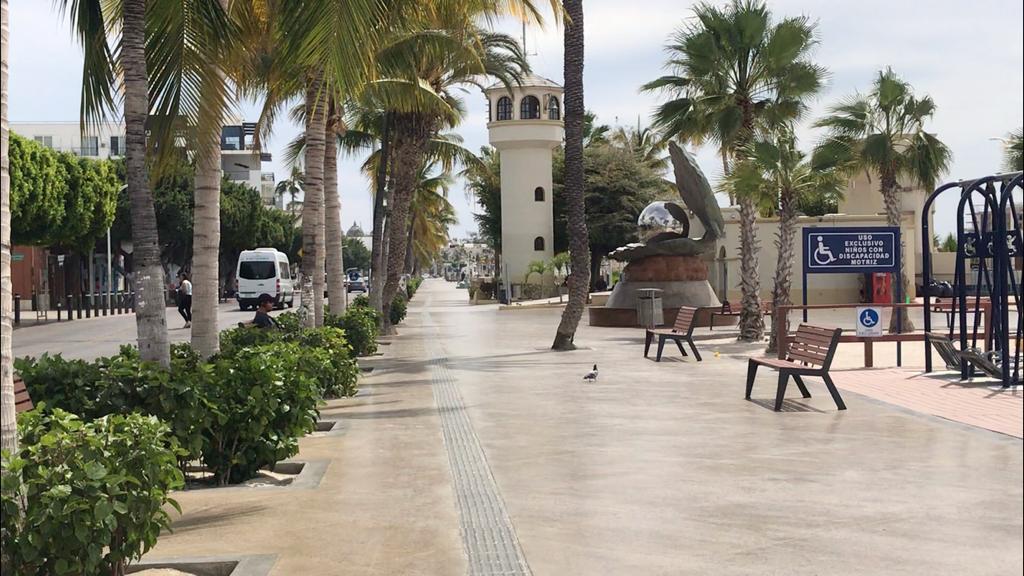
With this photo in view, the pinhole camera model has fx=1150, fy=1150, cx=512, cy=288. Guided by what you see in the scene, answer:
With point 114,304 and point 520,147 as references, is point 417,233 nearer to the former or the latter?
point 520,147

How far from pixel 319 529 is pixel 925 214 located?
1194cm

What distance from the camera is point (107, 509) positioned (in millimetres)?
4883

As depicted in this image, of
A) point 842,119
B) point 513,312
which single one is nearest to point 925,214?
point 842,119

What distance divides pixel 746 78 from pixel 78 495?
22836 mm

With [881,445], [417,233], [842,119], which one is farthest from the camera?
[417,233]

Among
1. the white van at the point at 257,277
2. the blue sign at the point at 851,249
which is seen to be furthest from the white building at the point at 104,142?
the blue sign at the point at 851,249

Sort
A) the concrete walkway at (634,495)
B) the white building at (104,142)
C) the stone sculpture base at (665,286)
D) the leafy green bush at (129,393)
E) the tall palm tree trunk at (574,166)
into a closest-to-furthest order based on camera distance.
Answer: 1. the concrete walkway at (634,495)
2. the leafy green bush at (129,393)
3. the tall palm tree trunk at (574,166)
4. the stone sculpture base at (665,286)
5. the white building at (104,142)

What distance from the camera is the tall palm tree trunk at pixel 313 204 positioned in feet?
54.0

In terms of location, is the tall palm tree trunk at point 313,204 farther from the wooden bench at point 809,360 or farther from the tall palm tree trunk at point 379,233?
the tall palm tree trunk at point 379,233

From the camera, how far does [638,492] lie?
774 centimetres

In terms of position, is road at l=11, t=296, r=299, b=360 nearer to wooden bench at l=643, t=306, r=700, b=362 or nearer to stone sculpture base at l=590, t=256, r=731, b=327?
wooden bench at l=643, t=306, r=700, b=362

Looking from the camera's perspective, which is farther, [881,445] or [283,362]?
[881,445]

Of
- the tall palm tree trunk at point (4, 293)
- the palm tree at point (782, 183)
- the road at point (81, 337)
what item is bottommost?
the road at point (81, 337)

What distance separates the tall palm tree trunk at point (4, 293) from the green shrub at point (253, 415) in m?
2.96
